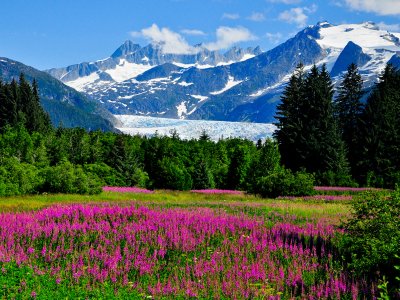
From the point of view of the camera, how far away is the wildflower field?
26.0ft

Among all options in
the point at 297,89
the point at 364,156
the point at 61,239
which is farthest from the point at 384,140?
the point at 61,239

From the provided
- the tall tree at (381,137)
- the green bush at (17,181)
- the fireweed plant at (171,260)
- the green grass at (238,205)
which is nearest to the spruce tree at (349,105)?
the tall tree at (381,137)

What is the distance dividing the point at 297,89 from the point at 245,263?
60.2 meters

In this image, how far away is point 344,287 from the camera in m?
7.91

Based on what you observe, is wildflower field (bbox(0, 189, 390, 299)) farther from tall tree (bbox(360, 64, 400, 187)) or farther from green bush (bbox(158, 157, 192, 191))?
tall tree (bbox(360, 64, 400, 187))

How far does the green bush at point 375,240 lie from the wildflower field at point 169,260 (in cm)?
45

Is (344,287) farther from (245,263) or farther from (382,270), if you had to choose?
(245,263)

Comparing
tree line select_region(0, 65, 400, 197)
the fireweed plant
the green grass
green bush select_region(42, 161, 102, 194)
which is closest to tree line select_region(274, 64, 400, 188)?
tree line select_region(0, 65, 400, 197)

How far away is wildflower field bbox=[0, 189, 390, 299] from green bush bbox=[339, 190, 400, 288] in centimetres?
45

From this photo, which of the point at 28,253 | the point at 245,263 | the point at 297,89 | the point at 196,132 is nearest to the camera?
the point at 245,263

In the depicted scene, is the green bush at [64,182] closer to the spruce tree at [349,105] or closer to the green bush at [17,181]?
the green bush at [17,181]

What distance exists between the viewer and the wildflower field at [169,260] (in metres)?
7.91

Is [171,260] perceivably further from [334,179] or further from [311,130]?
[311,130]

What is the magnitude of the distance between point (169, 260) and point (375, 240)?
15.1ft
